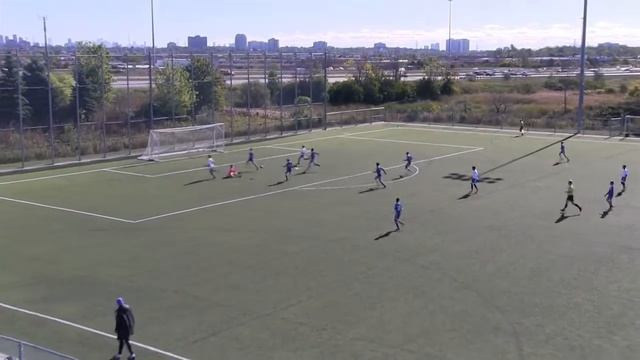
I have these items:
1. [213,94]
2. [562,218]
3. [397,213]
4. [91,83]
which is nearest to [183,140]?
[213,94]

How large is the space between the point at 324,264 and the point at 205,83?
3270 centimetres

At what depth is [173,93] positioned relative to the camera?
163 feet

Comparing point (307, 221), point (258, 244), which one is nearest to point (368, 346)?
point (258, 244)

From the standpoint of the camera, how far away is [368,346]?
1554 centimetres

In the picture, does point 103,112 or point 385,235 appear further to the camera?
point 103,112

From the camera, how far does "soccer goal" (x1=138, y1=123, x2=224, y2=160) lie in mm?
45188

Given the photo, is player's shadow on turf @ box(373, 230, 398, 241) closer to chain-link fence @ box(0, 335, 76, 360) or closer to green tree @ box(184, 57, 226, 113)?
chain-link fence @ box(0, 335, 76, 360)

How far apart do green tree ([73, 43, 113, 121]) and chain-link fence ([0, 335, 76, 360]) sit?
1310 inches

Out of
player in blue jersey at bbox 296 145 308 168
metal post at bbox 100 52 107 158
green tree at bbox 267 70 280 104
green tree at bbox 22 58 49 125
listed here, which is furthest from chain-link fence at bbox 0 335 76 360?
green tree at bbox 267 70 280 104

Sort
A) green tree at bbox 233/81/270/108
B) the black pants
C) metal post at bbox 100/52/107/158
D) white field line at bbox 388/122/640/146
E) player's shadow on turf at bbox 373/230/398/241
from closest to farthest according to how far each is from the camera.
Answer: the black pants < player's shadow on turf at bbox 373/230/398/241 < metal post at bbox 100/52/107/158 < white field line at bbox 388/122/640/146 < green tree at bbox 233/81/270/108

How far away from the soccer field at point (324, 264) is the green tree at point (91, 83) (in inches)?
298

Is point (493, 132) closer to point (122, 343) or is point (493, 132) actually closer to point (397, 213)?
point (397, 213)

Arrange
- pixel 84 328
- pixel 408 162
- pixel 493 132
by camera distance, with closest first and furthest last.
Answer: pixel 84 328, pixel 408 162, pixel 493 132

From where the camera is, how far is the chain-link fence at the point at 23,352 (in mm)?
12258
